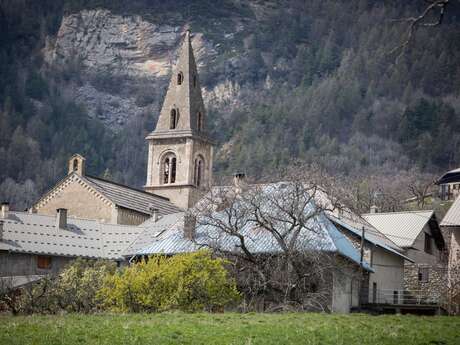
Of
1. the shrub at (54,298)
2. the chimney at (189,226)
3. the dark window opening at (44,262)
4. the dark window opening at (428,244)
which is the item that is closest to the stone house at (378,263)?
the dark window opening at (428,244)

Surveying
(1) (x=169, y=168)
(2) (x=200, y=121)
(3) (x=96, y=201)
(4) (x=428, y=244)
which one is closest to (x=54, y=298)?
(4) (x=428, y=244)

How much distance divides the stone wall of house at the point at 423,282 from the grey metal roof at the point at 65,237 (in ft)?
53.3

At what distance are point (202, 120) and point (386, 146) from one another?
397 ft

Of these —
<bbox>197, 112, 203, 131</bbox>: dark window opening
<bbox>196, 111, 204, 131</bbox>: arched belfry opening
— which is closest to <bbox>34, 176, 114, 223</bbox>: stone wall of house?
<bbox>196, 111, 204, 131</bbox>: arched belfry opening

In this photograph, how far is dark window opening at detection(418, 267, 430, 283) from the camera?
2059 inches

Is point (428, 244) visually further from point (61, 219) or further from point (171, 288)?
point (171, 288)

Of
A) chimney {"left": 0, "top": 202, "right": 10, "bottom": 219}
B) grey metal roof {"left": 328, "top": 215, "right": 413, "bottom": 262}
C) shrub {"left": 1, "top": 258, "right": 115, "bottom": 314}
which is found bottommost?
shrub {"left": 1, "top": 258, "right": 115, "bottom": 314}

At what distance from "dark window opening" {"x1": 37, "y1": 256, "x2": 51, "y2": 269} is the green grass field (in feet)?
90.0

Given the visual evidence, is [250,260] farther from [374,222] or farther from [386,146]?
[386,146]

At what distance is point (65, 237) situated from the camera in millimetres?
55594

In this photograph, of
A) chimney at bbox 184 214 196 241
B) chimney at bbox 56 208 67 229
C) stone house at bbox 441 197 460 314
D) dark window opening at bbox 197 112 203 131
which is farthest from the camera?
dark window opening at bbox 197 112 203 131

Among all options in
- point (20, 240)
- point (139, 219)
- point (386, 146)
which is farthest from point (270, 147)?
point (20, 240)

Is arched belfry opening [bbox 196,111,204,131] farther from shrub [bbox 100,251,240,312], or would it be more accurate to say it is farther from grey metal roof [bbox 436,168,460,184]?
shrub [bbox 100,251,240,312]

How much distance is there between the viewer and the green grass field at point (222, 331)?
2158 cm
